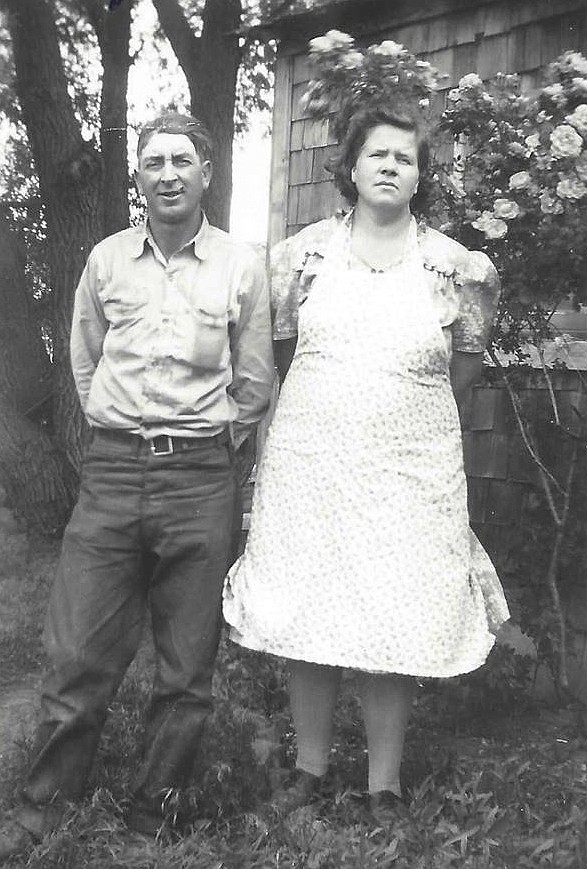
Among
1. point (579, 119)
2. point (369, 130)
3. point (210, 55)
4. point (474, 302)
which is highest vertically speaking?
point (210, 55)

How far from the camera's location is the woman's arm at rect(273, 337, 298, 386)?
2.88m

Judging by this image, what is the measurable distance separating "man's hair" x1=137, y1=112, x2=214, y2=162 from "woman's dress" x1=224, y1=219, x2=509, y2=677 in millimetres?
493

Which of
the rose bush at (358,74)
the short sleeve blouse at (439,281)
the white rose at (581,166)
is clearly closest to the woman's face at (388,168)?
the short sleeve blouse at (439,281)

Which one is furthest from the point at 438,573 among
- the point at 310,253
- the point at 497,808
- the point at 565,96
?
the point at 565,96

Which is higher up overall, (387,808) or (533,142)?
(533,142)

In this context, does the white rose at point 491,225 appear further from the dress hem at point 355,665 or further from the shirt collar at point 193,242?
the dress hem at point 355,665

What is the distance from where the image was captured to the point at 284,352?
2.90 m

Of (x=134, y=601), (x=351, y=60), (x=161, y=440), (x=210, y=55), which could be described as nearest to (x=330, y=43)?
(x=351, y=60)

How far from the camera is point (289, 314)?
2.81 metres

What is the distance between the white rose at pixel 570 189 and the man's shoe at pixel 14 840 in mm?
2460

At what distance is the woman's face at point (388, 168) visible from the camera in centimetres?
260

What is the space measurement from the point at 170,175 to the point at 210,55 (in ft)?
12.1

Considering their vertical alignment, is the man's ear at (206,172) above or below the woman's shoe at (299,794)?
above

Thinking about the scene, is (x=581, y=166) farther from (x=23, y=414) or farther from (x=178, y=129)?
(x=23, y=414)
